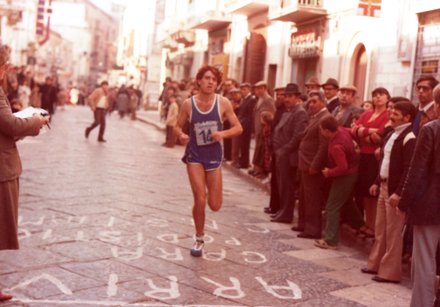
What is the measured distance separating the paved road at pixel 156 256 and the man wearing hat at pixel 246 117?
240 centimetres

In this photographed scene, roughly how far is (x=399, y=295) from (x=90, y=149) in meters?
11.0

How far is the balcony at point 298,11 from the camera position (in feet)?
58.5

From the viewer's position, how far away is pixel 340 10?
56.0 ft

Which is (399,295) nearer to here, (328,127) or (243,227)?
(328,127)

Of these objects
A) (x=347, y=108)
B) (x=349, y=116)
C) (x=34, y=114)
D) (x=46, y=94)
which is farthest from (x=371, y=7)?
(x=46, y=94)

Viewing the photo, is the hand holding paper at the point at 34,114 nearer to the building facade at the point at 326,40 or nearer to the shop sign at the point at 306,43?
the building facade at the point at 326,40

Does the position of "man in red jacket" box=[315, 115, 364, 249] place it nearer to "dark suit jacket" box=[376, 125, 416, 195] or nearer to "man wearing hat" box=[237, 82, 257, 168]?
"dark suit jacket" box=[376, 125, 416, 195]

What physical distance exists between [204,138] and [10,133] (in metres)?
2.23

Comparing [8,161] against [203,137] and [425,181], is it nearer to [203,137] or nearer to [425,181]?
[203,137]

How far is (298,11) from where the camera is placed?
18.0 metres

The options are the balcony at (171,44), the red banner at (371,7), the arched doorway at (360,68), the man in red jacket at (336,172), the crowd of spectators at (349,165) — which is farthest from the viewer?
the balcony at (171,44)

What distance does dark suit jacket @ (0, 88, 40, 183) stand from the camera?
456cm

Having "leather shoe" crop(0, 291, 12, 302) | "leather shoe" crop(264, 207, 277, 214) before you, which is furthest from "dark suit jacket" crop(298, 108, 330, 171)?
"leather shoe" crop(0, 291, 12, 302)

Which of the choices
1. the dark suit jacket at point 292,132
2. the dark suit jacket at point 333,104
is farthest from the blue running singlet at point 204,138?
the dark suit jacket at point 333,104
